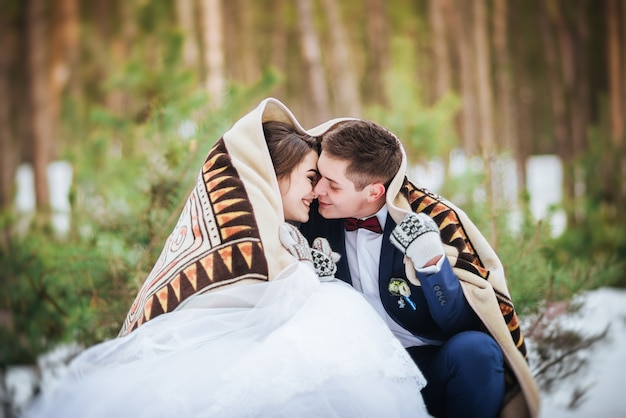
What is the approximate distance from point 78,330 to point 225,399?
1.60 meters

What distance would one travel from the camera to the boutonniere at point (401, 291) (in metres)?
2.22

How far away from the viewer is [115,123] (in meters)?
4.76

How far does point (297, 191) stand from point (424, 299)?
1.98ft

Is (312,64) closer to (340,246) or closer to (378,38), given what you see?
(378,38)

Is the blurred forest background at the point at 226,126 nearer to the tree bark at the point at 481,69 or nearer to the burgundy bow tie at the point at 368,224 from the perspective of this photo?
the tree bark at the point at 481,69

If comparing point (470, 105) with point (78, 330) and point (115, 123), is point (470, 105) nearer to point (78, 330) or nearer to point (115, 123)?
point (115, 123)

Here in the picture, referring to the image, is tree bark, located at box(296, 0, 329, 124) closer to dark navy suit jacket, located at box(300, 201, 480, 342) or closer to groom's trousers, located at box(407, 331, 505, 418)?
dark navy suit jacket, located at box(300, 201, 480, 342)

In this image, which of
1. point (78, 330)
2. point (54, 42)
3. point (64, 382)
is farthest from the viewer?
point (54, 42)

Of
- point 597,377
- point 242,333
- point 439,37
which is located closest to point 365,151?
point 242,333

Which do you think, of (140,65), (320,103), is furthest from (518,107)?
(140,65)

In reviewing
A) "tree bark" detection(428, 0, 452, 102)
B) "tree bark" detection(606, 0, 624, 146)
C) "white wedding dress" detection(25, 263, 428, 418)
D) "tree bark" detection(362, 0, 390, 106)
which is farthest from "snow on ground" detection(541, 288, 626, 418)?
"tree bark" detection(428, 0, 452, 102)

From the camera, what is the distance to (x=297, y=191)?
2.35 metres

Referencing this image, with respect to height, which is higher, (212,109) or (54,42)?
(54,42)

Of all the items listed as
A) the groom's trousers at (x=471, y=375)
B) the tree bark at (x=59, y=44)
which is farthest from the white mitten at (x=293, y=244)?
the tree bark at (x=59, y=44)
